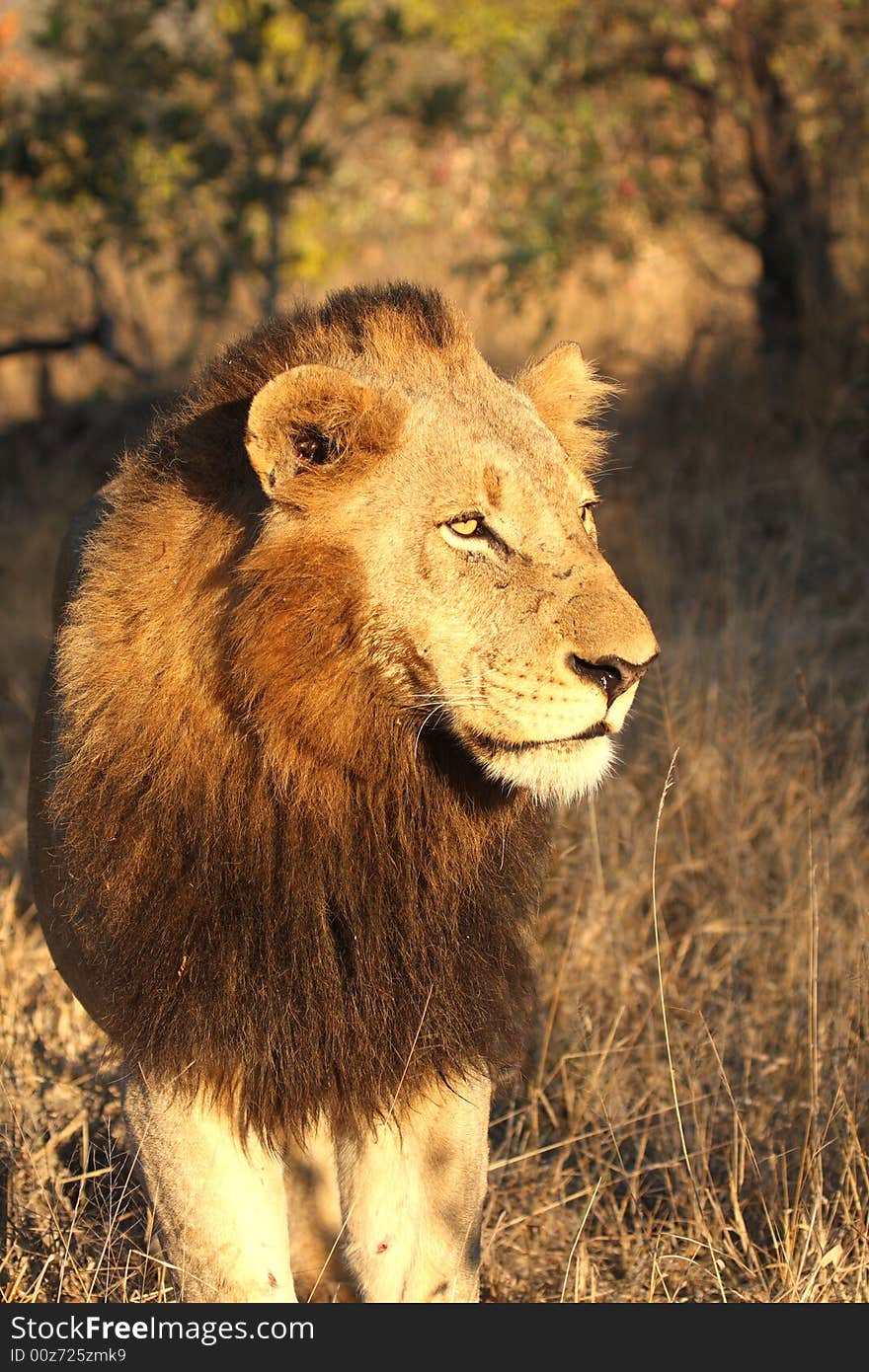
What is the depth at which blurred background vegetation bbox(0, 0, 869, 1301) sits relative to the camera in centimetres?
381

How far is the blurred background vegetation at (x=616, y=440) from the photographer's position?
150 inches

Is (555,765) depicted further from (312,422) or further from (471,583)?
(312,422)

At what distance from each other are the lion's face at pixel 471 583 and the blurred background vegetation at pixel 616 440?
3.37ft

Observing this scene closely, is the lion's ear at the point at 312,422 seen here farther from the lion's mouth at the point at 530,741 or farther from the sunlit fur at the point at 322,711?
the lion's mouth at the point at 530,741

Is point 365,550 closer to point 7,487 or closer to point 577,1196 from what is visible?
point 577,1196

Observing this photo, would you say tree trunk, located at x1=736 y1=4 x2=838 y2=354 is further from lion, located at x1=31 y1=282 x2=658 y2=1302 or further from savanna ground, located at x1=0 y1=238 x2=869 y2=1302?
lion, located at x1=31 y1=282 x2=658 y2=1302

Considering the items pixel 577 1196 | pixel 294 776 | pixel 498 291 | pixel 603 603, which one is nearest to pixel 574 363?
pixel 603 603

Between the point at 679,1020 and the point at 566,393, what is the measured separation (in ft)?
6.31

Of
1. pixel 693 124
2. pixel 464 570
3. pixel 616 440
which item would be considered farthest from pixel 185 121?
pixel 464 570

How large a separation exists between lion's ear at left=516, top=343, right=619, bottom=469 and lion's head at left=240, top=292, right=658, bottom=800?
1.80 ft

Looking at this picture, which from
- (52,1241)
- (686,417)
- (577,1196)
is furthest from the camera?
(686,417)

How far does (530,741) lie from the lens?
2773mm
